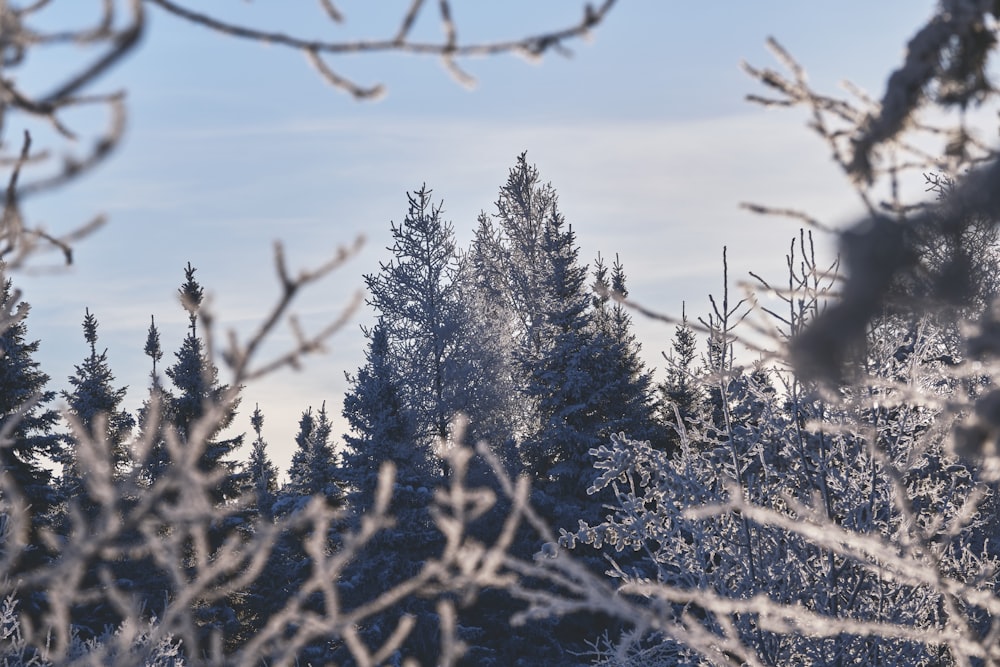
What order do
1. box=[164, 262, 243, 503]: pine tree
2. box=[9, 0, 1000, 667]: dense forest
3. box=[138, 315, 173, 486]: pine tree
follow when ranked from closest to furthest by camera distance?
1. box=[9, 0, 1000, 667]: dense forest
2. box=[138, 315, 173, 486]: pine tree
3. box=[164, 262, 243, 503]: pine tree

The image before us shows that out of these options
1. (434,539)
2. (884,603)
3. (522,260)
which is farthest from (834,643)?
(522,260)

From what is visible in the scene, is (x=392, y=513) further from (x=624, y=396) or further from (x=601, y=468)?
(x=601, y=468)

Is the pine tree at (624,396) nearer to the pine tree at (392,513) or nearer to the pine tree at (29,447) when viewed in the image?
the pine tree at (392,513)

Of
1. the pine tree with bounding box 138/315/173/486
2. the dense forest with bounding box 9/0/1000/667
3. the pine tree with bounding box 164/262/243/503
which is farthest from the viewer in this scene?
the pine tree with bounding box 164/262/243/503

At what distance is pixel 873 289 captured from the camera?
2.08 meters

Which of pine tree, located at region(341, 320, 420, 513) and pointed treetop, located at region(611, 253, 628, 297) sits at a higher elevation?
pointed treetop, located at region(611, 253, 628, 297)

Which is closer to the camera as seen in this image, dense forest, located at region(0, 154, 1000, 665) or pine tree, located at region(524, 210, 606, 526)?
dense forest, located at region(0, 154, 1000, 665)

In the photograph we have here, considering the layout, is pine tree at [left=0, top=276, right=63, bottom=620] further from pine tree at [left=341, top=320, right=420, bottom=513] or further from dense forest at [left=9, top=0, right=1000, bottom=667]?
pine tree at [left=341, top=320, right=420, bottom=513]

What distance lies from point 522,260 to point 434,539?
14.7m

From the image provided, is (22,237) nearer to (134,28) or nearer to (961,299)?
(134,28)

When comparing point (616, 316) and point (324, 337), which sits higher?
point (616, 316)

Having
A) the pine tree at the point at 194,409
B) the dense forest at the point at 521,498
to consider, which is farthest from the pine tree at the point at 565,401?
the pine tree at the point at 194,409

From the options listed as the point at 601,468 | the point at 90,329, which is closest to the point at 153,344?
the point at 90,329

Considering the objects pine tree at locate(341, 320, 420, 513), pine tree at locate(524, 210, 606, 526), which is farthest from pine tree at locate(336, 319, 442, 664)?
pine tree at locate(524, 210, 606, 526)
